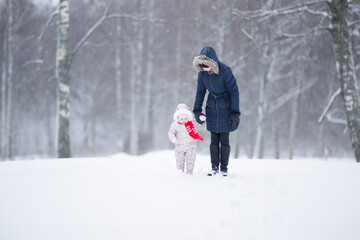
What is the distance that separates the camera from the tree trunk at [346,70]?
5812 millimetres

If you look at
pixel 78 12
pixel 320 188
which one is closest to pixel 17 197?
pixel 320 188

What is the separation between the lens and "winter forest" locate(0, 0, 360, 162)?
23.0 ft

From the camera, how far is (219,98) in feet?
12.2

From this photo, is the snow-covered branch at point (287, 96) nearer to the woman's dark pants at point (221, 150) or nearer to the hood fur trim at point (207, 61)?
the woman's dark pants at point (221, 150)

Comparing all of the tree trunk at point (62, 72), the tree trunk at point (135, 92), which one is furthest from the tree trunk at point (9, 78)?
the tree trunk at point (62, 72)

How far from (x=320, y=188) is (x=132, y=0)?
1278 cm

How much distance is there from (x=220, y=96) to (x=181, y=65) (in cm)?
1045

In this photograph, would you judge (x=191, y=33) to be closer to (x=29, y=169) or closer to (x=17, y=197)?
(x=29, y=169)

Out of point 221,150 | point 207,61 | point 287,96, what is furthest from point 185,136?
point 287,96

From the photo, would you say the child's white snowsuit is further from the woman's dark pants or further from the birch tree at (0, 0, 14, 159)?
the birch tree at (0, 0, 14, 159)

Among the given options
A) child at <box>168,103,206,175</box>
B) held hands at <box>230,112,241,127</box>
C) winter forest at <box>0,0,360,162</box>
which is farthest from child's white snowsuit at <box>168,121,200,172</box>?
winter forest at <box>0,0,360,162</box>

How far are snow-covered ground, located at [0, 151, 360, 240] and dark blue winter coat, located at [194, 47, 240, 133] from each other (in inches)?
29.2

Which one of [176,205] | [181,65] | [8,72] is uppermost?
[181,65]

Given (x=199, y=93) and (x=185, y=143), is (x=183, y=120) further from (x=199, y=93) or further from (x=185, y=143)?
(x=199, y=93)
